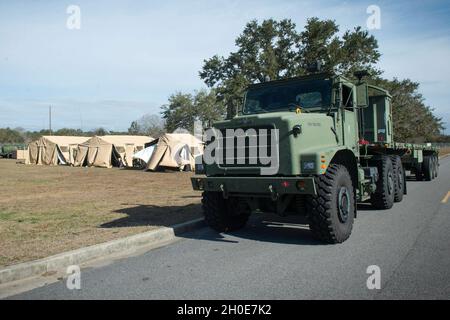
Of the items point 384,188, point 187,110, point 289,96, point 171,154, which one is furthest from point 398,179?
point 187,110

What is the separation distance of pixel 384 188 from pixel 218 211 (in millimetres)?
4715

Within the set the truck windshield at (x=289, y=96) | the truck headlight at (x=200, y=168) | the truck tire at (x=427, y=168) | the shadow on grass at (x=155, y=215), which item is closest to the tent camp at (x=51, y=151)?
the truck tire at (x=427, y=168)

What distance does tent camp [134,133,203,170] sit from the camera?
2766cm

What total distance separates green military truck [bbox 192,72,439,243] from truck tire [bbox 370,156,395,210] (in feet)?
3.50

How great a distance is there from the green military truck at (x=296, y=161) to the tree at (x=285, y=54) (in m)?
22.9

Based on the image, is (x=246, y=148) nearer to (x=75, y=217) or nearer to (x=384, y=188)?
(x=75, y=217)

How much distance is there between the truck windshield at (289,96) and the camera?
783 centimetres

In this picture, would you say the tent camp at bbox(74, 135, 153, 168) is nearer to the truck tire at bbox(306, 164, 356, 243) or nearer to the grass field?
the grass field

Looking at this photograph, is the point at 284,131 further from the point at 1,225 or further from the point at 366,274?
the point at 1,225

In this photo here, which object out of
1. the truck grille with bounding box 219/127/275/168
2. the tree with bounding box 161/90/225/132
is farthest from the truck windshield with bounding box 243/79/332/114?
the tree with bounding box 161/90/225/132

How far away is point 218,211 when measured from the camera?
7.79 metres

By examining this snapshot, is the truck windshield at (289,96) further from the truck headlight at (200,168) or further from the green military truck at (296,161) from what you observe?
the truck headlight at (200,168)

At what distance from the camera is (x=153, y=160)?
2797 centimetres

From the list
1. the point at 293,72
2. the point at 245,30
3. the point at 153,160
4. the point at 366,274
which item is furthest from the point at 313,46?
the point at 366,274
